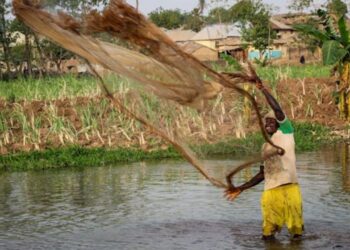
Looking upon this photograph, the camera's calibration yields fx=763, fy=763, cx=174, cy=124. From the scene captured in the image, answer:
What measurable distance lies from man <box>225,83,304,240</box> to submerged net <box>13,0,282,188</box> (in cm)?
86

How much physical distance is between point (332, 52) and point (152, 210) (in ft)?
32.6

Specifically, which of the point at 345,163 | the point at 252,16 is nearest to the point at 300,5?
the point at 252,16

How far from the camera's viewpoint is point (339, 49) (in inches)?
734

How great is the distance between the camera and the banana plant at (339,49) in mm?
18438

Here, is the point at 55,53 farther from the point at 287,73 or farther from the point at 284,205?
the point at 284,205

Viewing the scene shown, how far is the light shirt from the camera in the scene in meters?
7.41

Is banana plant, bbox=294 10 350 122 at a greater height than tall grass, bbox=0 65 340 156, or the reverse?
banana plant, bbox=294 10 350 122

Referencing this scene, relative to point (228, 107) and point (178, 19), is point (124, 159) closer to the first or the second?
point (228, 107)

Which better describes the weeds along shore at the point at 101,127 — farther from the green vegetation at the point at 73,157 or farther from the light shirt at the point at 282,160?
the light shirt at the point at 282,160

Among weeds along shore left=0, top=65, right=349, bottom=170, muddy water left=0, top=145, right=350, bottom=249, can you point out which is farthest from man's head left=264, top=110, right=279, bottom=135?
weeds along shore left=0, top=65, right=349, bottom=170

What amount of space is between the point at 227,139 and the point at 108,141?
263 cm

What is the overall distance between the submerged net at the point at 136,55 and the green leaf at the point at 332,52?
12097 mm

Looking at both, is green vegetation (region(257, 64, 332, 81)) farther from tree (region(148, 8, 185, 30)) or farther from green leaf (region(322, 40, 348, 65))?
tree (region(148, 8, 185, 30))

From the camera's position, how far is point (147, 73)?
6359mm
